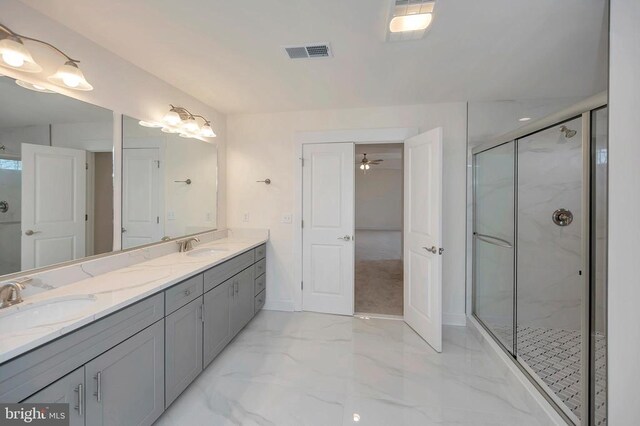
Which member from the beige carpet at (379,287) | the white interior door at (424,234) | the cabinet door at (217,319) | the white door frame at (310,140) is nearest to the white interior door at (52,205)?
the cabinet door at (217,319)

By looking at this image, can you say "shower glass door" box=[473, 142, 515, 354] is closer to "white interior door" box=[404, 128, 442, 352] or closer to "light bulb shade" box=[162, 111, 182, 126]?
"white interior door" box=[404, 128, 442, 352]

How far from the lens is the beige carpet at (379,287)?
11.4 feet

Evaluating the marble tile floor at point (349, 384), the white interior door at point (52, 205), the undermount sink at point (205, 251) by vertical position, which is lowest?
the marble tile floor at point (349, 384)

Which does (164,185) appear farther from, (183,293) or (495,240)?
(495,240)

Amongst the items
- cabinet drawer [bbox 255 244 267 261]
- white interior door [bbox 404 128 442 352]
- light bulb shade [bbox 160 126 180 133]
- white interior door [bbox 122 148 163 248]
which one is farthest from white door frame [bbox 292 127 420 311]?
white interior door [bbox 122 148 163 248]

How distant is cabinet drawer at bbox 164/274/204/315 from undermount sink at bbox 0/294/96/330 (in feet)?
1.22

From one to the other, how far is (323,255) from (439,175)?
1.57 meters

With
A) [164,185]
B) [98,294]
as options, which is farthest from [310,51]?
[98,294]

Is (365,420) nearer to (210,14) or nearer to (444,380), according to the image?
(444,380)

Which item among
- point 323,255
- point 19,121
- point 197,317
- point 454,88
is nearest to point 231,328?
point 197,317

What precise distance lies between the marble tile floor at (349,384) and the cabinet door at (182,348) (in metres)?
0.17

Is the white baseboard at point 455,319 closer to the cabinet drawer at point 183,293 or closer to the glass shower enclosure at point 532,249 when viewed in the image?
the glass shower enclosure at point 532,249

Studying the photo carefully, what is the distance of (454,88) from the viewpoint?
8.50 feet

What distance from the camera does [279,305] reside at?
134 inches
